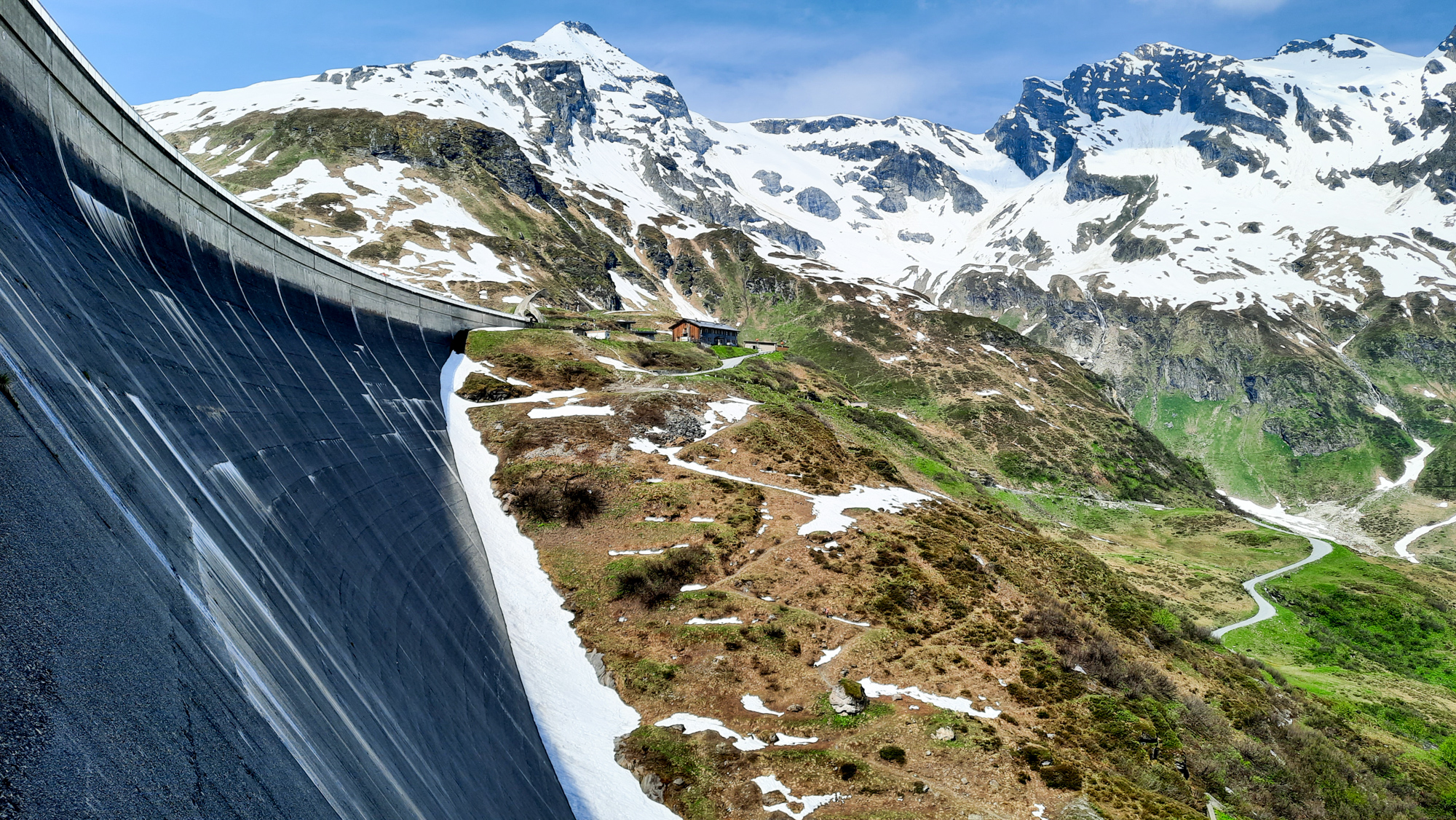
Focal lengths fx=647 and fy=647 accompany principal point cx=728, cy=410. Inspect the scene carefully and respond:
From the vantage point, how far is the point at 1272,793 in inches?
1002

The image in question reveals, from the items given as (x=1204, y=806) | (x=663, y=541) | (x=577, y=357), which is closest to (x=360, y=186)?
(x=577, y=357)

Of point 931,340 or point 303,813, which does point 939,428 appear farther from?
point 303,813

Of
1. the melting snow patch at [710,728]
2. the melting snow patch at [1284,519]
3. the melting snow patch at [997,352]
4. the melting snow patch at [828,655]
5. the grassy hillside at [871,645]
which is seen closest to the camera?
the grassy hillside at [871,645]

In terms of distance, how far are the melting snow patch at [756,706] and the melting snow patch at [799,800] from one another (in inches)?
180

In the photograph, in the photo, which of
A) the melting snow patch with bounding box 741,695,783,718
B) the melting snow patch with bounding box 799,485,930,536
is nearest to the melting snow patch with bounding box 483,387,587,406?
the melting snow patch with bounding box 799,485,930,536

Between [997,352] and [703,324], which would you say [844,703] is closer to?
[703,324]

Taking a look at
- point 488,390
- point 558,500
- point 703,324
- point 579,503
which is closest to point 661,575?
point 579,503

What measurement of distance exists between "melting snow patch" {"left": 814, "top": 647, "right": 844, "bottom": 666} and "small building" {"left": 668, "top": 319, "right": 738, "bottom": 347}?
8369 cm

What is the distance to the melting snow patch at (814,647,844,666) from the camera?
32.6 metres

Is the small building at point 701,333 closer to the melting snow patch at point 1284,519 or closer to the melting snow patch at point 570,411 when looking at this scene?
the melting snow patch at point 570,411

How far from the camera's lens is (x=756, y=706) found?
29.7m

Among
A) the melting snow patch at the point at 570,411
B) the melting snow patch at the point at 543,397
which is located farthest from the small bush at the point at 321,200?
the melting snow patch at the point at 570,411

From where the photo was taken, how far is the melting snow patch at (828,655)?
3262 centimetres

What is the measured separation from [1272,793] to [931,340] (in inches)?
6164
